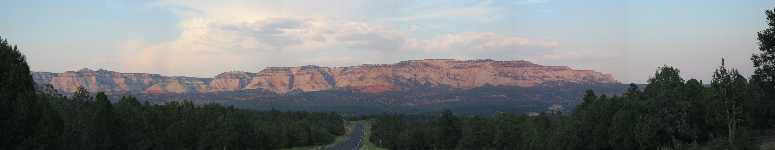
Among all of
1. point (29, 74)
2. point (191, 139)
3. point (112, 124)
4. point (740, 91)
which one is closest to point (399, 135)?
point (191, 139)

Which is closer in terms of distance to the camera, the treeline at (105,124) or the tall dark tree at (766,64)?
the treeline at (105,124)

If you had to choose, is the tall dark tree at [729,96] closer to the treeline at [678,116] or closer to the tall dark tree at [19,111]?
the treeline at [678,116]

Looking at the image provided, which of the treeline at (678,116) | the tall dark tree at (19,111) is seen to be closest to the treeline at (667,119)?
the treeline at (678,116)

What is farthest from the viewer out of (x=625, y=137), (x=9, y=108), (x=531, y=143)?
(x=531, y=143)

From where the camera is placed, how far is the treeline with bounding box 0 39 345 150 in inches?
1334

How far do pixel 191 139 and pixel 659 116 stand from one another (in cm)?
5977

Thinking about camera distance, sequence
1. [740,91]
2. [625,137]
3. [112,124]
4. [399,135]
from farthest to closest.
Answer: [399,135]
[112,124]
[625,137]
[740,91]

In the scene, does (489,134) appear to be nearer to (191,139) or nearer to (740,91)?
(191,139)

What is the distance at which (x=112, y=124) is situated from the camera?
222 ft

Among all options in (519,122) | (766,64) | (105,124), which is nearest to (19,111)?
(105,124)

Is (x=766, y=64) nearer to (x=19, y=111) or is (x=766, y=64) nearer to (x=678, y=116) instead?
(x=678, y=116)

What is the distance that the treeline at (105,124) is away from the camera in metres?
33.9

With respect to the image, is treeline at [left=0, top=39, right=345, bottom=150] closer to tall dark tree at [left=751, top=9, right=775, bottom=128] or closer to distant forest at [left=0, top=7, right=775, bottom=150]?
distant forest at [left=0, top=7, right=775, bottom=150]

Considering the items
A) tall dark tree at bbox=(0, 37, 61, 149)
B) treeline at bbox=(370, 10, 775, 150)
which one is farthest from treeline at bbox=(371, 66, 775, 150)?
tall dark tree at bbox=(0, 37, 61, 149)
